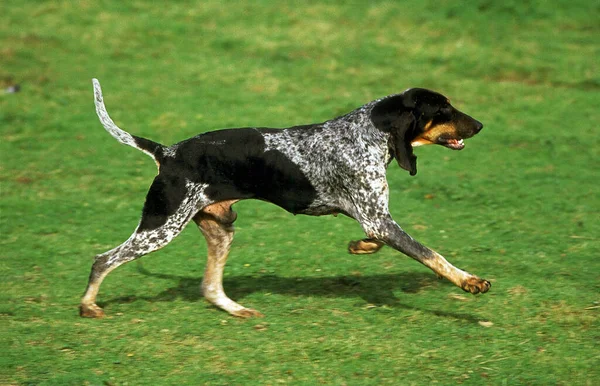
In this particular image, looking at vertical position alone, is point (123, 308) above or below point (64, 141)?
below

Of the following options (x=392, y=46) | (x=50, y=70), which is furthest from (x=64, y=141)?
(x=392, y=46)

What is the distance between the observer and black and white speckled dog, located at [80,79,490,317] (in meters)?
7.42

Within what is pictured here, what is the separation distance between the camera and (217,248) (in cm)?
801

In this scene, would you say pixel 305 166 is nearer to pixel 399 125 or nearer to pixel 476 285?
pixel 399 125

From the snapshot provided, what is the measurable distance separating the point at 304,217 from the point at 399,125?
11.5 feet

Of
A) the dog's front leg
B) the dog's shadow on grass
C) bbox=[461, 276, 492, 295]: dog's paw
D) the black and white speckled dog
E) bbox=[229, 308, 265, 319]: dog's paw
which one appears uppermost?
the black and white speckled dog

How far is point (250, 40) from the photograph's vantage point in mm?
18125

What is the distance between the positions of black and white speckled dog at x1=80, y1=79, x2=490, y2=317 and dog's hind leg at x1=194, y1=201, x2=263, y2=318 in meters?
0.22

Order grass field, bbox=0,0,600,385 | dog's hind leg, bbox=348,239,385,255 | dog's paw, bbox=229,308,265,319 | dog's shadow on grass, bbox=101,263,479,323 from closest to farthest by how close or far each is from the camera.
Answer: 1. grass field, bbox=0,0,600,385
2. dog's paw, bbox=229,308,265,319
3. dog's hind leg, bbox=348,239,385,255
4. dog's shadow on grass, bbox=101,263,479,323

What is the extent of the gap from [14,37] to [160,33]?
2.83 meters

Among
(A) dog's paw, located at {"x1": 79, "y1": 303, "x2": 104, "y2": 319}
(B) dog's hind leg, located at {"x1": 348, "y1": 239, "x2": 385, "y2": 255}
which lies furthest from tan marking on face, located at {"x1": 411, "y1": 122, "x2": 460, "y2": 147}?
(A) dog's paw, located at {"x1": 79, "y1": 303, "x2": 104, "y2": 319}

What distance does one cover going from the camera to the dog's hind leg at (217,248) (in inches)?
308

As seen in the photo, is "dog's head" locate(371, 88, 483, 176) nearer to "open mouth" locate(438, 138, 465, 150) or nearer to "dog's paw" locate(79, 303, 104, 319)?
"open mouth" locate(438, 138, 465, 150)

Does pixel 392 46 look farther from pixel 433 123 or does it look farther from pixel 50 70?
pixel 433 123
